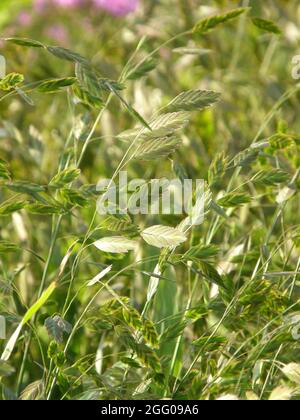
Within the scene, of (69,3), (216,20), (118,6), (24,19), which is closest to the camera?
(216,20)

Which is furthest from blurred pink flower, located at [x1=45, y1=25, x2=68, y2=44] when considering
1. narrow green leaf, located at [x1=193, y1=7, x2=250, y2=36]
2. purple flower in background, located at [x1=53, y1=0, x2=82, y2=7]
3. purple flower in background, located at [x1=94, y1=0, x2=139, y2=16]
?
narrow green leaf, located at [x1=193, y1=7, x2=250, y2=36]

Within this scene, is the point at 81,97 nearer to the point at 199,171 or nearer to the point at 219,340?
the point at 219,340

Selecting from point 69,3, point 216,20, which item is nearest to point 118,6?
point 69,3

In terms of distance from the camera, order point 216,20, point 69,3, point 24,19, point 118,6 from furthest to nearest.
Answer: point 69,3 → point 24,19 → point 118,6 → point 216,20

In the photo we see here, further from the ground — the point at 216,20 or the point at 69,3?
the point at 69,3

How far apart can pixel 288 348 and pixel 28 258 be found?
669 millimetres

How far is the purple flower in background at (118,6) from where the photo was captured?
3062 millimetres

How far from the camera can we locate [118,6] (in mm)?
3168

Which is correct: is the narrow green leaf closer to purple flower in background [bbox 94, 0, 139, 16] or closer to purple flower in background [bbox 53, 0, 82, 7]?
purple flower in background [bbox 94, 0, 139, 16]

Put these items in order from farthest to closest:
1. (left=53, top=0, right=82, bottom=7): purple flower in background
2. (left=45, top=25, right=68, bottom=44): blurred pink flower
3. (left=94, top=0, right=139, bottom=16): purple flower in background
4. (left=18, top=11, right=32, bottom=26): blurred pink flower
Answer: (left=45, top=25, right=68, bottom=44): blurred pink flower
(left=53, top=0, right=82, bottom=7): purple flower in background
(left=18, top=11, right=32, bottom=26): blurred pink flower
(left=94, top=0, right=139, bottom=16): purple flower in background

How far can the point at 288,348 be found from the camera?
1039 mm

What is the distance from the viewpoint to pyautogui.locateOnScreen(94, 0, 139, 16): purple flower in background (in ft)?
10.0

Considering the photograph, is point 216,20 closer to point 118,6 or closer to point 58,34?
point 118,6

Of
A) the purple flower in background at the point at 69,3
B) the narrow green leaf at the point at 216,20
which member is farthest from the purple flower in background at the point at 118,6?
the narrow green leaf at the point at 216,20
